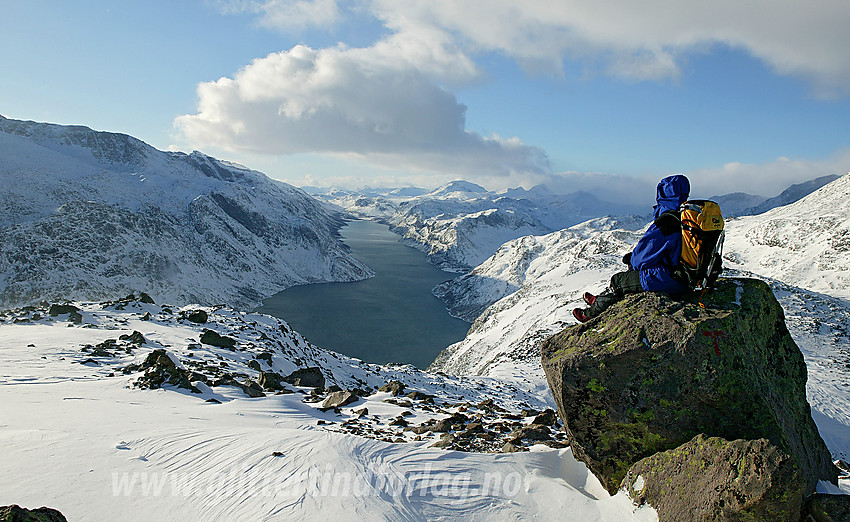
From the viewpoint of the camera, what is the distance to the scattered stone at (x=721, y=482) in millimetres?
4520

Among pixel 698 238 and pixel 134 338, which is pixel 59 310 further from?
pixel 698 238

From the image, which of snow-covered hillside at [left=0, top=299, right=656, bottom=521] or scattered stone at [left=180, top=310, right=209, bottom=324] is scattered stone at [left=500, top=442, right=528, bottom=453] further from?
scattered stone at [left=180, top=310, right=209, bottom=324]

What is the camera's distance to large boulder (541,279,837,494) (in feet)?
19.5

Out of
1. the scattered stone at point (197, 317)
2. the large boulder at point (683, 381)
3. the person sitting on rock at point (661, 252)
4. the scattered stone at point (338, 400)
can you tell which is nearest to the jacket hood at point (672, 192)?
the person sitting on rock at point (661, 252)

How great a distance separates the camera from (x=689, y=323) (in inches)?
248

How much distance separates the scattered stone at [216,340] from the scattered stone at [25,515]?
20.0m

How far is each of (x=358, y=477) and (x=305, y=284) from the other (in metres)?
176

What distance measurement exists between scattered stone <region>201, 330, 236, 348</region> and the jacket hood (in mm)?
23020

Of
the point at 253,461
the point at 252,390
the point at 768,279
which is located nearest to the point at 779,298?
the point at 768,279

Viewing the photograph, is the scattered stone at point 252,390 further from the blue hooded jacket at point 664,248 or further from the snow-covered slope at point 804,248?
the snow-covered slope at point 804,248

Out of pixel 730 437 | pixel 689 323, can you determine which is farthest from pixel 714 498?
pixel 689 323

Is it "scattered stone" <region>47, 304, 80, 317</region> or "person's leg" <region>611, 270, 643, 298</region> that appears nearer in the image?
"person's leg" <region>611, 270, 643, 298</region>

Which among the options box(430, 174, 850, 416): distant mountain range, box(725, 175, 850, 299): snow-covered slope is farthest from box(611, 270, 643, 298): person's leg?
box(725, 175, 850, 299): snow-covered slope

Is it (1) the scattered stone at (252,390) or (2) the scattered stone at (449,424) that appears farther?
(1) the scattered stone at (252,390)
